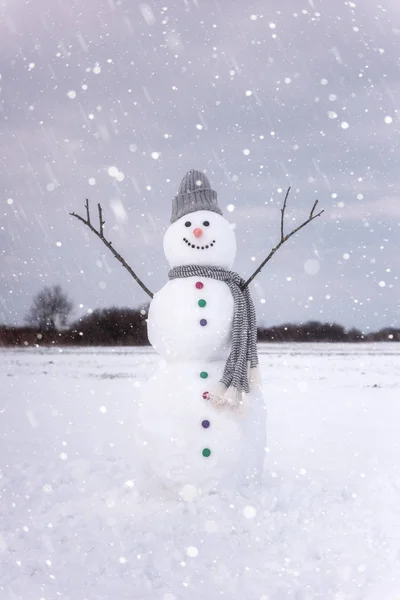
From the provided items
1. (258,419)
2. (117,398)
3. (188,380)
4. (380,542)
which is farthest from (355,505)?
(117,398)

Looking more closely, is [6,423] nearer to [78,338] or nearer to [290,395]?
[290,395]

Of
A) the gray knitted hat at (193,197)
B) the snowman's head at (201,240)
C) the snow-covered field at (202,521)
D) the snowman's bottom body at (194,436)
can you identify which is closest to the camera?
the snow-covered field at (202,521)

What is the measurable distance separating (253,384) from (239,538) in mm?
1429

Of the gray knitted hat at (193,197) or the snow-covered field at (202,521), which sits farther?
the gray knitted hat at (193,197)

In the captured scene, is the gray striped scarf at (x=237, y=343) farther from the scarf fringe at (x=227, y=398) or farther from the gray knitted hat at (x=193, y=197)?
the gray knitted hat at (x=193, y=197)

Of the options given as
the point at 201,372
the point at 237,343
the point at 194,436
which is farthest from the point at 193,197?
the point at 194,436

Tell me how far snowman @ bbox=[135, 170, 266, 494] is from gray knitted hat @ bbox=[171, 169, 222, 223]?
0.04ft

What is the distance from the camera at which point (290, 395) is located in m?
11.6

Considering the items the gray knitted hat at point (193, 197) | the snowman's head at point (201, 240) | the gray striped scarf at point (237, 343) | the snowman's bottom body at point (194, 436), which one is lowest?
the snowman's bottom body at point (194, 436)

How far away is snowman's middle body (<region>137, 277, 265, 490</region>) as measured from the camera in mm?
4949

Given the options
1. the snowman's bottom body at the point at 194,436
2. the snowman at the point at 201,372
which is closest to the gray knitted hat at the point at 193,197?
the snowman at the point at 201,372

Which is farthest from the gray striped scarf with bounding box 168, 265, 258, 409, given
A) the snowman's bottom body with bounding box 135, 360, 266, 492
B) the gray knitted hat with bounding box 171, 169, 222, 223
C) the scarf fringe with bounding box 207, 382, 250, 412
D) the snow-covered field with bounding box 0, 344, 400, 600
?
the snow-covered field with bounding box 0, 344, 400, 600

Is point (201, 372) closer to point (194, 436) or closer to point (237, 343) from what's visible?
point (237, 343)

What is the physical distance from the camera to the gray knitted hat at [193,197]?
5.51 m
